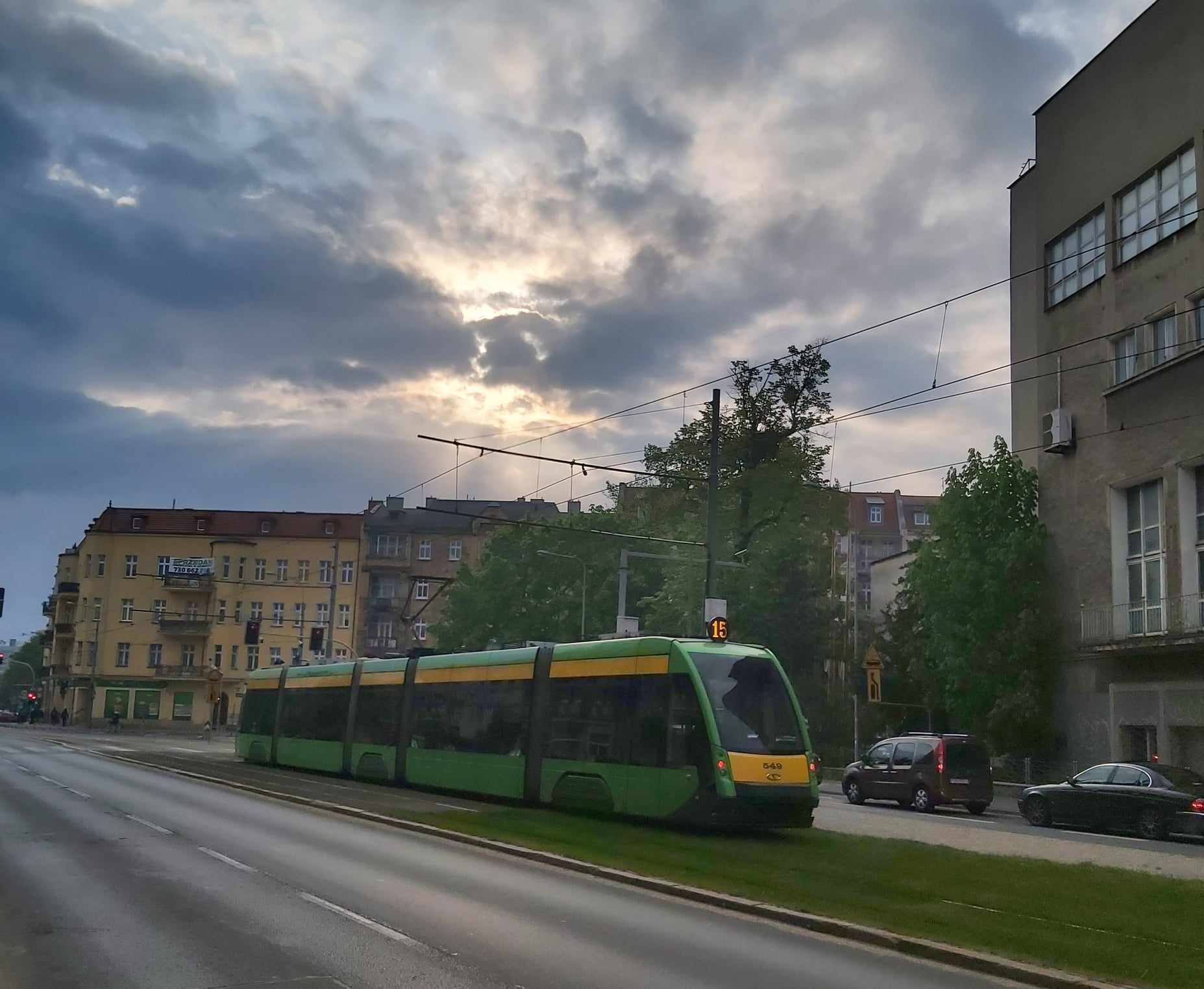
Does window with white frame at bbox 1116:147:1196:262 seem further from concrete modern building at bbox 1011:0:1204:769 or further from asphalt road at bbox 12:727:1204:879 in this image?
asphalt road at bbox 12:727:1204:879

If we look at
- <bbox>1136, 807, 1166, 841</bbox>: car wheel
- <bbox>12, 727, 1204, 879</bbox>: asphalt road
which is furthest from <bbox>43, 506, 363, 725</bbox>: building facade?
<bbox>1136, 807, 1166, 841</bbox>: car wheel

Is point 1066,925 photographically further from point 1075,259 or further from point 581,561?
point 581,561

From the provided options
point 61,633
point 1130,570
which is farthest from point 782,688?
point 61,633

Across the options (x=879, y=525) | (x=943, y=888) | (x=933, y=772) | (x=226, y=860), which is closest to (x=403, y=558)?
(x=879, y=525)

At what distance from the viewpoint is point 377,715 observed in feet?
96.3

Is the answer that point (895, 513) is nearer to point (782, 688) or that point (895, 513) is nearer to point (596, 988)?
point (782, 688)

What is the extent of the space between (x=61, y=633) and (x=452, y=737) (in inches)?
3516

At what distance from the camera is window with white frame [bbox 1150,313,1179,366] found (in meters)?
33.7

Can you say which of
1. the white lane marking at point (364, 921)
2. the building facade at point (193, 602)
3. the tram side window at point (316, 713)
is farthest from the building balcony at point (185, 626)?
the white lane marking at point (364, 921)

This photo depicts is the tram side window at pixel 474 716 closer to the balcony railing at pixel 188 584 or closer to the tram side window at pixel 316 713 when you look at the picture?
the tram side window at pixel 316 713

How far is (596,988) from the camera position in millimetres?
8141

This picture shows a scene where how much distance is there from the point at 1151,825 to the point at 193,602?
264ft

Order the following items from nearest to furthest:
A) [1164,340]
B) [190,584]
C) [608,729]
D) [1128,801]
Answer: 1. [608,729]
2. [1128,801]
3. [1164,340]
4. [190,584]

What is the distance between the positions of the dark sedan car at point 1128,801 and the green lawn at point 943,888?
713cm
